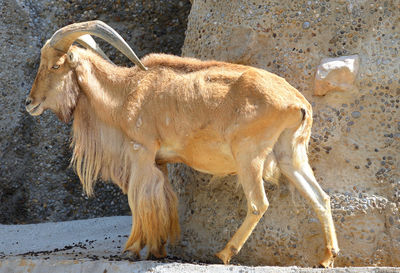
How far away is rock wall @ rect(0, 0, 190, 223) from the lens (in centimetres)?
1055

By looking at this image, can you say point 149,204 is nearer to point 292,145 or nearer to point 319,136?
point 292,145

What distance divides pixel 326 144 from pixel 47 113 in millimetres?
5000

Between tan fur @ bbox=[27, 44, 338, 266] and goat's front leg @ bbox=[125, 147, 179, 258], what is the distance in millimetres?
10

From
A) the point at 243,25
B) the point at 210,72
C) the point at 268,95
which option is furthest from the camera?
the point at 243,25

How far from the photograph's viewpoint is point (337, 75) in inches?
293

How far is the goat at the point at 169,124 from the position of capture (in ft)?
21.8

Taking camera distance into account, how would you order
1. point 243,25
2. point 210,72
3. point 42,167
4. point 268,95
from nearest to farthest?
1. point 268,95
2. point 210,72
3. point 243,25
4. point 42,167

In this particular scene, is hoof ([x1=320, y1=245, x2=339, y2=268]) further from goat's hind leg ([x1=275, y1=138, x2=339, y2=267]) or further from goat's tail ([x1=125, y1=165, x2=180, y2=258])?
goat's tail ([x1=125, y1=165, x2=180, y2=258])

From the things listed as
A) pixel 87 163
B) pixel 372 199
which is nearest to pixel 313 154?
pixel 372 199

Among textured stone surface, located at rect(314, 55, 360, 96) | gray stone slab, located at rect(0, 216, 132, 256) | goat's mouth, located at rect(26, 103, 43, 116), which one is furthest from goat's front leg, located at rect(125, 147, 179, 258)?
textured stone surface, located at rect(314, 55, 360, 96)

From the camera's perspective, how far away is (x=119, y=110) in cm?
723

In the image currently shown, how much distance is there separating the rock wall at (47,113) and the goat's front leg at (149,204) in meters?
3.47

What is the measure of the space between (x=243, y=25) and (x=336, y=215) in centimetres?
238

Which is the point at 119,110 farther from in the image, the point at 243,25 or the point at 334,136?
the point at 334,136
